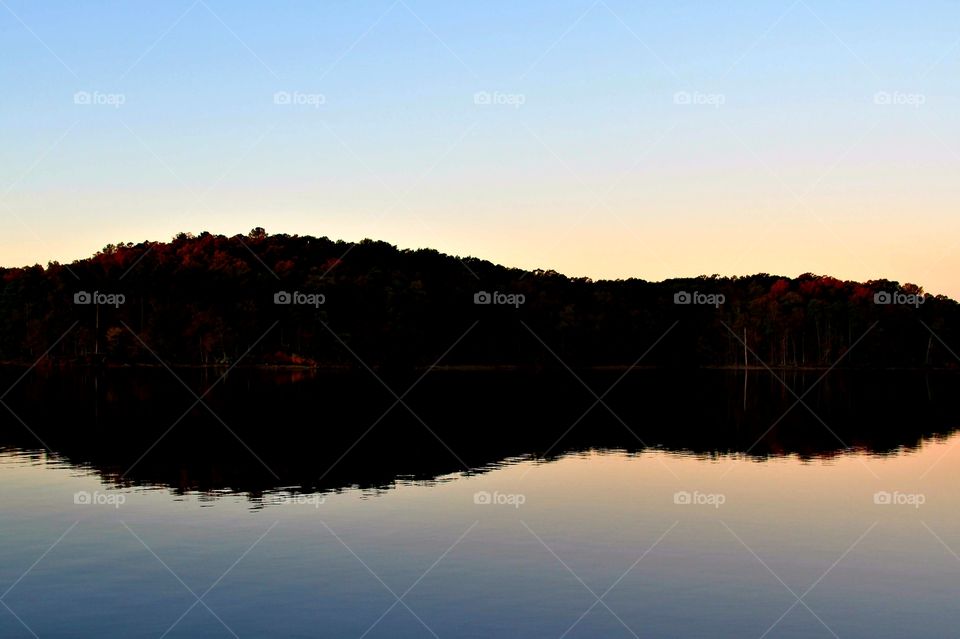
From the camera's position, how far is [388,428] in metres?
74.9

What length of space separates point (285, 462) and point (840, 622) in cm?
3454

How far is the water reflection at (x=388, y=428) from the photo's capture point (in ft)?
175

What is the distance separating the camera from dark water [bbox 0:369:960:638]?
26.5m

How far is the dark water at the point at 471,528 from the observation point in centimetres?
2650

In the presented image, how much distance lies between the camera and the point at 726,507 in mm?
43125

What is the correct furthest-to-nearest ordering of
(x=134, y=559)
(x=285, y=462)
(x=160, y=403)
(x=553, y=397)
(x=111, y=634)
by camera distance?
(x=553, y=397), (x=160, y=403), (x=285, y=462), (x=134, y=559), (x=111, y=634)

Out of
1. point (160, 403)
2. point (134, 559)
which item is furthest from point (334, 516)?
point (160, 403)

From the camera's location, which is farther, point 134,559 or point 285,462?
point 285,462

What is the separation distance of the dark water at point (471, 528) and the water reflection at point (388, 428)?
16.8 inches

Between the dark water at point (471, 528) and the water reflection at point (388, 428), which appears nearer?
the dark water at point (471, 528)

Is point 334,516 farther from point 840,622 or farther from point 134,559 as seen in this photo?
point 840,622

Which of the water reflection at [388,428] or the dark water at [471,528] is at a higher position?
the water reflection at [388,428]

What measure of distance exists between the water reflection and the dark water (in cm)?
43

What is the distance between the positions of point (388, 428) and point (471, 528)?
37.6m
